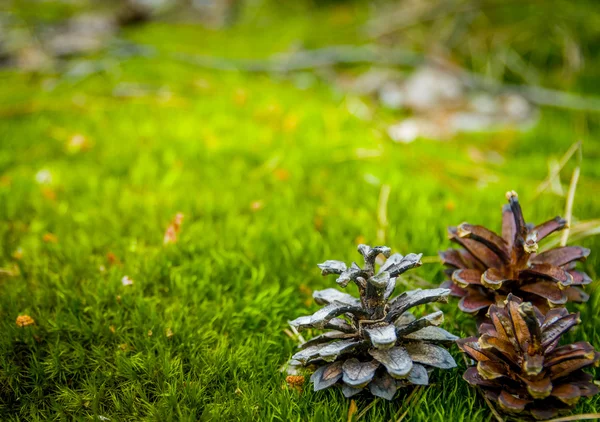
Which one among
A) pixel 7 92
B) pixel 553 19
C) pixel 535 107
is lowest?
pixel 535 107

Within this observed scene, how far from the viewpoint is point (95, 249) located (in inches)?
84.4

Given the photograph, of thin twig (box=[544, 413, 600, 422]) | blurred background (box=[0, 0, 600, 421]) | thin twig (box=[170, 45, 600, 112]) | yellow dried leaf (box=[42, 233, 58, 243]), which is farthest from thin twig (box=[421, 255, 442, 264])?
thin twig (box=[170, 45, 600, 112])

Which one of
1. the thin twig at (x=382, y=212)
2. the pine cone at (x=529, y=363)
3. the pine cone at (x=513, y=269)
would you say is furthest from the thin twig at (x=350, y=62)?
the pine cone at (x=529, y=363)

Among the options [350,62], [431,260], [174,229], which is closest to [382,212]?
[431,260]

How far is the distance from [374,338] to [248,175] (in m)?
1.78

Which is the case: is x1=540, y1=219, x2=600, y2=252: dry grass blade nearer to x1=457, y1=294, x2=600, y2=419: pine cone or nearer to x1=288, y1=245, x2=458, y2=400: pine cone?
x1=457, y1=294, x2=600, y2=419: pine cone

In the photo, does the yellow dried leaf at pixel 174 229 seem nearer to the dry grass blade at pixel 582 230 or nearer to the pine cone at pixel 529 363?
the pine cone at pixel 529 363

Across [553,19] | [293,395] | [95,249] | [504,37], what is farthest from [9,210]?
[553,19]

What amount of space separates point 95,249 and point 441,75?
12.2 ft

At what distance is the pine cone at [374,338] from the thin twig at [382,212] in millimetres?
735

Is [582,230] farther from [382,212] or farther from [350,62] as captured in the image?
[350,62]

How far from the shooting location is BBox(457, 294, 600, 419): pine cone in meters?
1.21

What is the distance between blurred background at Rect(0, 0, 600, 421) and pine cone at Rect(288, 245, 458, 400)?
8 centimetres

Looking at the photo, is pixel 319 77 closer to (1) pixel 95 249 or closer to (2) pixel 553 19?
(2) pixel 553 19
